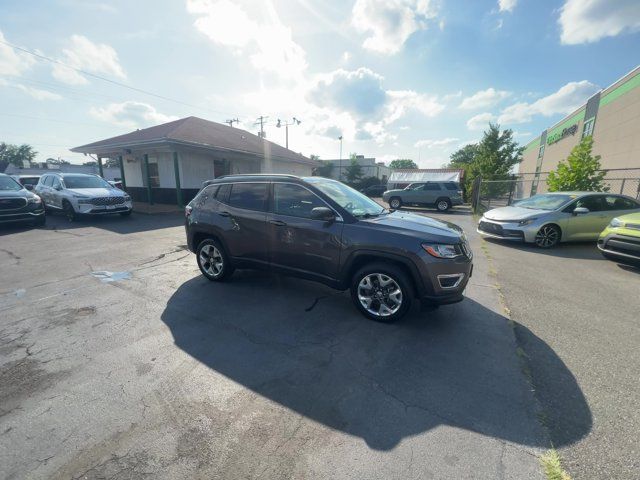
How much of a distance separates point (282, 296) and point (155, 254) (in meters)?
3.98

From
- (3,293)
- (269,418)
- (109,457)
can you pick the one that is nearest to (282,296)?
(269,418)

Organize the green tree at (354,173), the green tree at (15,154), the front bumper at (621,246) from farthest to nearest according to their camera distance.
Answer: the green tree at (15,154)
the green tree at (354,173)
the front bumper at (621,246)

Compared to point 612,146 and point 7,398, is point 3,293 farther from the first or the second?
point 612,146

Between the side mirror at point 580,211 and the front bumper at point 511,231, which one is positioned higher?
the side mirror at point 580,211

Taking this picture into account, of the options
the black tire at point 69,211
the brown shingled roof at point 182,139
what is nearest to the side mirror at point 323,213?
the black tire at point 69,211

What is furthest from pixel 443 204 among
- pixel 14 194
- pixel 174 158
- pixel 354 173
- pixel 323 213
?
pixel 354 173

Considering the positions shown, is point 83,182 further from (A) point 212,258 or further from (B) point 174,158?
(A) point 212,258

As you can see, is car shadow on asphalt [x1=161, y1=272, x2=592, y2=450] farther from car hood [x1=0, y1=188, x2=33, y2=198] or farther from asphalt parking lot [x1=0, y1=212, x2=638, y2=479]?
car hood [x1=0, y1=188, x2=33, y2=198]

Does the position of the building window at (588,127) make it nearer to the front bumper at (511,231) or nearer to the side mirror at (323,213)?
the front bumper at (511,231)

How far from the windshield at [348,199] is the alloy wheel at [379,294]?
91 centimetres

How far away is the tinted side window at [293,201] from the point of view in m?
4.02

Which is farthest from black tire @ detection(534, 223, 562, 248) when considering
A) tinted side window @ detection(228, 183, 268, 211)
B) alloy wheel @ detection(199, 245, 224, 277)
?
alloy wheel @ detection(199, 245, 224, 277)

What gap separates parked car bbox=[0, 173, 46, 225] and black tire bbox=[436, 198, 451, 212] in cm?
1903

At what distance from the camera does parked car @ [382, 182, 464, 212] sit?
59.5ft
